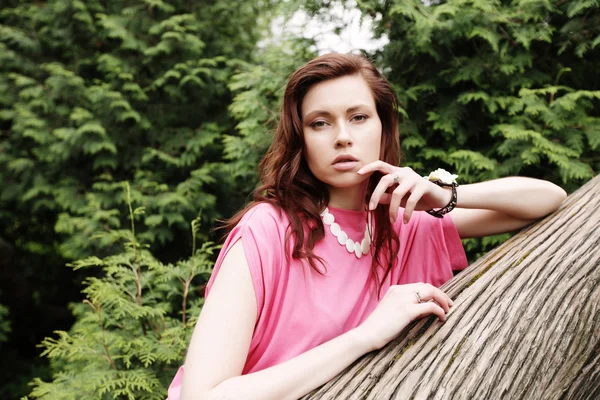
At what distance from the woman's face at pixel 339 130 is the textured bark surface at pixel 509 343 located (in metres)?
0.62

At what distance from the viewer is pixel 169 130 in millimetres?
4926

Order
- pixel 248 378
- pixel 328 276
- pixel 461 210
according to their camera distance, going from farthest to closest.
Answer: pixel 461 210
pixel 328 276
pixel 248 378

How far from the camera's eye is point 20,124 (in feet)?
16.9

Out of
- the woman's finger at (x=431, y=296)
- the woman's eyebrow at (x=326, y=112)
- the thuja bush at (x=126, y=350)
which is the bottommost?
the thuja bush at (x=126, y=350)

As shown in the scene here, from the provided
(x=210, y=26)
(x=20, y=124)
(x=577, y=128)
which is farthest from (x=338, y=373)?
(x=20, y=124)

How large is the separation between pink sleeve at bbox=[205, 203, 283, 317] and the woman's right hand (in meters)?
0.36

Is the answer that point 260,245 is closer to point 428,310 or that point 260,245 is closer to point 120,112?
point 428,310

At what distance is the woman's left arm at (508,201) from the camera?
1872 millimetres

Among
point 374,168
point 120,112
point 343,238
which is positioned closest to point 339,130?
point 374,168

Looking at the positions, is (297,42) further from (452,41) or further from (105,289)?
(105,289)

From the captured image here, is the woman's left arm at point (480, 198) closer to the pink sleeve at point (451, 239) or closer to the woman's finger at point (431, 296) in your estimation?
the pink sleeve at point (451, 239)

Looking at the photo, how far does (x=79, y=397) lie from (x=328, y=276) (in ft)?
5.97

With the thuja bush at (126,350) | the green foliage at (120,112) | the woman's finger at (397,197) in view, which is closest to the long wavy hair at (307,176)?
the woman's finger at (397,197)

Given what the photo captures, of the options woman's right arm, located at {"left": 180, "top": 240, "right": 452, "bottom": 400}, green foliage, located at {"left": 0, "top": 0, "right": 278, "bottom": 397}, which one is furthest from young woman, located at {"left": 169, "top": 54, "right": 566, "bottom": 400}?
green foliage, located at {"left": 0, "top": 0, "right": 278, "bottom": 397}
